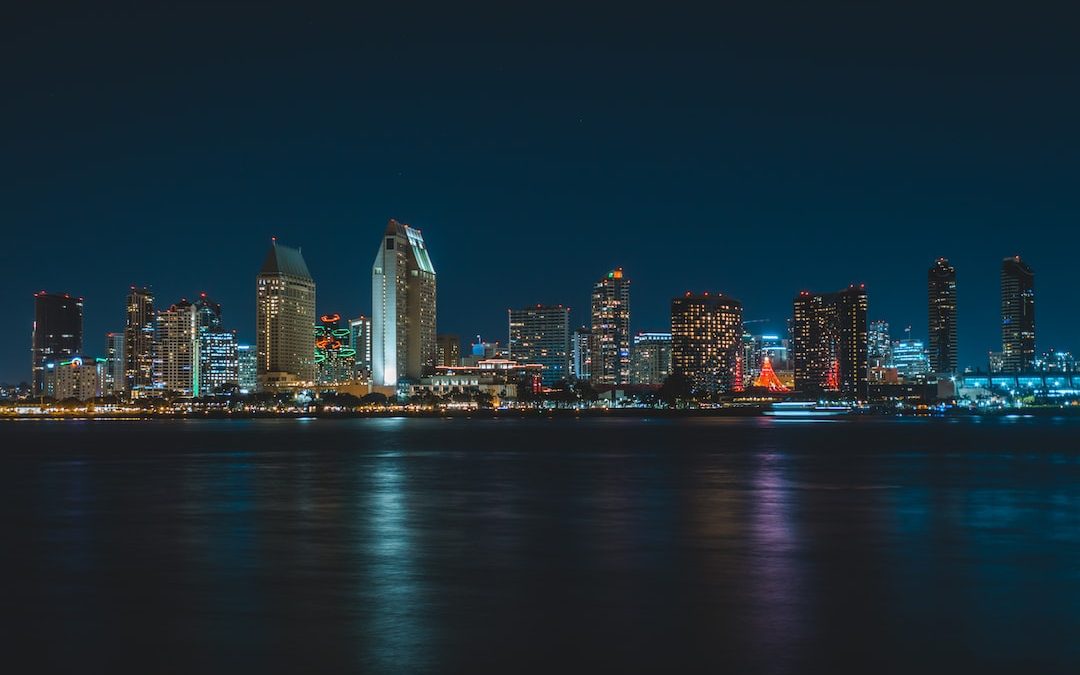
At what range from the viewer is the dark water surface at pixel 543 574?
16.9m

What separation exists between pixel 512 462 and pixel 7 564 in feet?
144

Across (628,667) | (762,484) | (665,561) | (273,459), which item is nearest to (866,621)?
(628,667)

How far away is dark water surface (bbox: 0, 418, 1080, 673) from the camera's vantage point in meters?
16.9

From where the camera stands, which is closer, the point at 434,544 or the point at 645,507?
the point at 434,544

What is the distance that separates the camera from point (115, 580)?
2423 cm

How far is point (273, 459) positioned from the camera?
73250 millimetres

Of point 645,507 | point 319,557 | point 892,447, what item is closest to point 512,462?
point 645,507

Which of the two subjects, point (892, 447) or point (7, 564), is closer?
point (7, 564)

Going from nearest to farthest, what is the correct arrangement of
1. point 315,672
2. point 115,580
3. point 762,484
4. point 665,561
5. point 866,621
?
point 315,672 → point 866,621 → point 115,580 → point 665,561 → point 762,484

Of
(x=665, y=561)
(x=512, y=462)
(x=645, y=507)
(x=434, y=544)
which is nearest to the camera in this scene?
(x=665, y=561)

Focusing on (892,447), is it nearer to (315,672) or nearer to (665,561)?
(665,561)

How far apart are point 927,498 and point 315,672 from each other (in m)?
33.7

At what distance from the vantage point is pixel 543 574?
80.9ft

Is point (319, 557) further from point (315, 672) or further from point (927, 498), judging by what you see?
point (927, 498)
